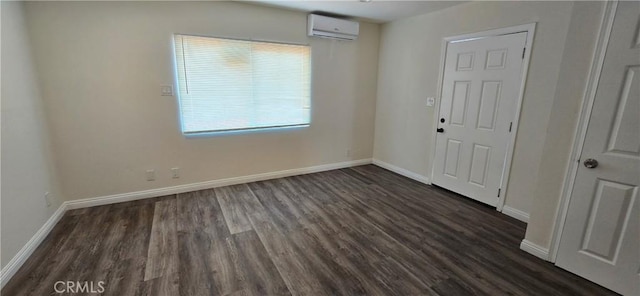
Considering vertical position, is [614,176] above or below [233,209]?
above

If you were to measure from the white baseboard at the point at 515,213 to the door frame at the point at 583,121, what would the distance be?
730mm

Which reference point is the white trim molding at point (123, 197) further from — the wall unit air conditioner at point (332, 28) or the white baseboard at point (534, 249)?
the white baseboard at point (534, 249)

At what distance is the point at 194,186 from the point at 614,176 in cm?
407

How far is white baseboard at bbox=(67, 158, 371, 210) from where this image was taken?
305 centimetres

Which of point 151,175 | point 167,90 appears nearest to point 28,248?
point 151,175

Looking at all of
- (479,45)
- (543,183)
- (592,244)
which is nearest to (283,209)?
(543,183)

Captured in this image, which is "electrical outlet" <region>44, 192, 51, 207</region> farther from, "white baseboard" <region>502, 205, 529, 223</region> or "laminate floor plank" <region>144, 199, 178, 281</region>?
"white baseboard" <region>502, 205, 529, 223</region>

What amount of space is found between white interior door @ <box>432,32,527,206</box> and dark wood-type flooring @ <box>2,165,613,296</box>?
0.33 metres

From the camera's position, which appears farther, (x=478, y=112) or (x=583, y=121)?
(x=478, y=112)

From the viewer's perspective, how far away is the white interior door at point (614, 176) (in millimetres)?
1720

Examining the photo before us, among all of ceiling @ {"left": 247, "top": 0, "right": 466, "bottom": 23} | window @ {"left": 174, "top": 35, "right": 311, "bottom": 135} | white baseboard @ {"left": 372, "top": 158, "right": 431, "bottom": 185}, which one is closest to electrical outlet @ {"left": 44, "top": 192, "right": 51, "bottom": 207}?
window @ {"left": 174, "top": 35, "right": 311, "bottom": 135}

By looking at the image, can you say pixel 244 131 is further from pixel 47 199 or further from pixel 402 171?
pixel 402 171

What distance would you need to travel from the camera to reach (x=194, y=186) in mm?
3553

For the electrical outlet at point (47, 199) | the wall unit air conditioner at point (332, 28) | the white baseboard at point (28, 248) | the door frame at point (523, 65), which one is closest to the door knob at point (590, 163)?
the door frame at point (523, 65)
